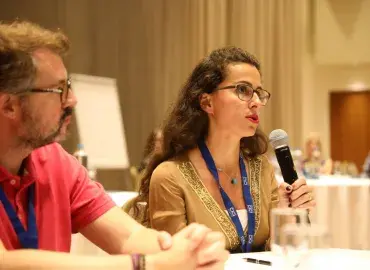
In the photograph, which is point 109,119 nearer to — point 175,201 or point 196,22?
point 196,22

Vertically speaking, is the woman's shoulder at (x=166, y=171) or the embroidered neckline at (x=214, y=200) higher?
the woman's shoulder at (x=166, y=171)

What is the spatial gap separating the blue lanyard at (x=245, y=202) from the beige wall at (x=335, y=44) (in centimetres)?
799

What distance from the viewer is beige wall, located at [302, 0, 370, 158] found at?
10.1 m

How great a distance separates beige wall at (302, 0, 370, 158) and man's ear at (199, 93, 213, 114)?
26.1ft

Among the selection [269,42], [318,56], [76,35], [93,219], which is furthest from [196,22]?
[93,219]

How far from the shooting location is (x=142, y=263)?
3.85ft

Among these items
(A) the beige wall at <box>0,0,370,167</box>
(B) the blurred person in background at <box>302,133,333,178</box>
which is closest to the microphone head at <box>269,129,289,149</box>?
(B) the blurred person in background at <box>302,133,333,178</box>

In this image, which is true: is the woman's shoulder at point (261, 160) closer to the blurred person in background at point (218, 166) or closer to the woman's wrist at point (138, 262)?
the blurred person in background at point (218, 166)

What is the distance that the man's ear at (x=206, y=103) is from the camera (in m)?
2.25

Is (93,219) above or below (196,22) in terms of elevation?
below

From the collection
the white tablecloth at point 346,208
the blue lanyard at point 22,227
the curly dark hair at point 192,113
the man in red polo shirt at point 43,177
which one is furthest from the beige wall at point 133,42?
the blue lanyard at point 22,227

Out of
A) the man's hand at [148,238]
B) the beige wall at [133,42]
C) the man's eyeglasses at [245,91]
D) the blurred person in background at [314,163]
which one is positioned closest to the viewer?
the man's hand at [148,238]

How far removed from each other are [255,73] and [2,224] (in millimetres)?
1264

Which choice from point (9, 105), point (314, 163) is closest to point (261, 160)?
point (9, 105)
